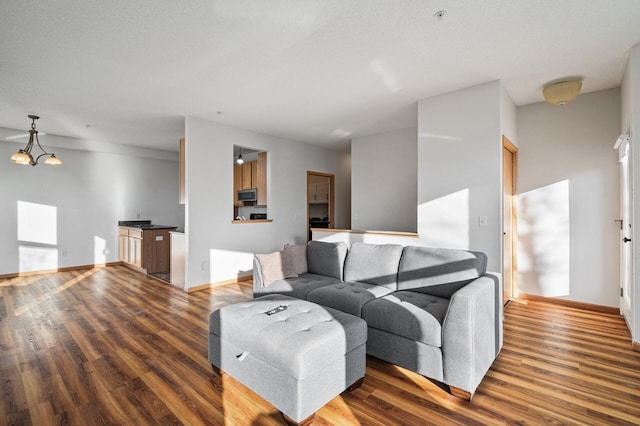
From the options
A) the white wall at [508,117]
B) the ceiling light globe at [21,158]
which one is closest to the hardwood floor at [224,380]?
the white wall at [508,117]

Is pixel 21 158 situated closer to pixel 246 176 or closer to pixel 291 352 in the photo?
pixel 246 176

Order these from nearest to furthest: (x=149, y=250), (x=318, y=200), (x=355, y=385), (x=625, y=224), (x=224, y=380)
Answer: (x=355, y=385) < (x=224, y=380) < (x=625, y=224) < (x=149, y=250) < (x=318, y=200)

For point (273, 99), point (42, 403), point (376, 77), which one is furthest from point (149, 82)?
point (42, 403)

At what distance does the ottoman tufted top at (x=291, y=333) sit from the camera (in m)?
1.72

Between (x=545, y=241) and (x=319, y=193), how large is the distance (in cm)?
534

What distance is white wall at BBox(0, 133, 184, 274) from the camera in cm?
558

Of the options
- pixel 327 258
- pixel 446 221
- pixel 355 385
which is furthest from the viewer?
pixel 446 221

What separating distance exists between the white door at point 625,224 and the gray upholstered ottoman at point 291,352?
9.91ft

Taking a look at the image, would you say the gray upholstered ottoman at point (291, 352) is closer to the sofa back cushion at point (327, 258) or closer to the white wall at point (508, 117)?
the sofa back cushion at point (327, 258)

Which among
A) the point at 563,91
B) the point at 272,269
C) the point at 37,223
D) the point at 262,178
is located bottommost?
the point at 272,269

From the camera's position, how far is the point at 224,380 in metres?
2.20

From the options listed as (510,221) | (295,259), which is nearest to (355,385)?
(295,259)

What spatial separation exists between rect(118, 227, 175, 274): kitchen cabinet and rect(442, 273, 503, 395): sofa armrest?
18.6ft

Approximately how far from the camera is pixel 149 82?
338 cm
